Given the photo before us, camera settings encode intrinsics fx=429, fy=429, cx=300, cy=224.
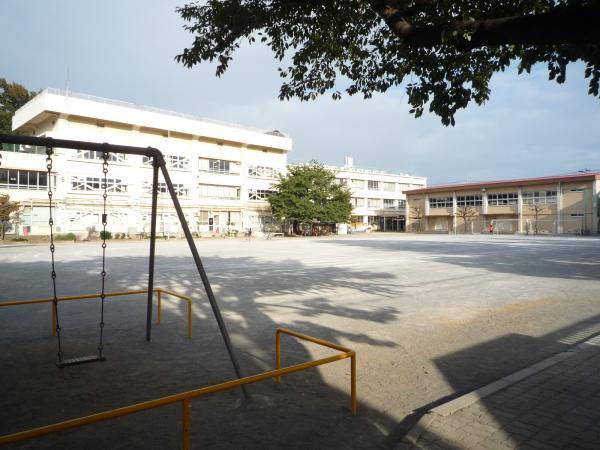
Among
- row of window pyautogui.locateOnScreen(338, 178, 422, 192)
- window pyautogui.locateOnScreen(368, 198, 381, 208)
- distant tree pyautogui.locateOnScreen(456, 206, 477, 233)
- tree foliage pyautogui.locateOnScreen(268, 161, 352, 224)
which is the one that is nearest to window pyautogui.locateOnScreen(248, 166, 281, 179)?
tree foliage pyautogui.locateOnScreen(268, 161, 352, 224)

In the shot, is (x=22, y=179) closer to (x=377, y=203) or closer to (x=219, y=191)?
(x=219, y=191)

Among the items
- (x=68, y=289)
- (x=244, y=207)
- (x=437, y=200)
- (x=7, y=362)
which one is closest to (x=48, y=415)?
(x=7, y=362)

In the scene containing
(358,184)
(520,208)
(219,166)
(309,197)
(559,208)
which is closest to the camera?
(309,197)

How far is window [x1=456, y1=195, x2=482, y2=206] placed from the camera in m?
67.3

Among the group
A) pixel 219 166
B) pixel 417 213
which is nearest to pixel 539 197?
pixel 417 213

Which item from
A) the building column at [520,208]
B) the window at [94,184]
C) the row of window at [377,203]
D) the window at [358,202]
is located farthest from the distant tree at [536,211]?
the window at [94,184]

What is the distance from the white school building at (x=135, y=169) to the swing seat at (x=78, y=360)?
1516 inches

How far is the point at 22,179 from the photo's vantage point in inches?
1673

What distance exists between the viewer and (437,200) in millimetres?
73375

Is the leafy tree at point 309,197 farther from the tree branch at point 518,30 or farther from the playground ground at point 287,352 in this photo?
the tree branch at point 518,30

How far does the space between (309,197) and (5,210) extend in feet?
109

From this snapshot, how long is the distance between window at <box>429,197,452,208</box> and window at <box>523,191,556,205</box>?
12.5m

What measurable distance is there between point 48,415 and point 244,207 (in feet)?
181

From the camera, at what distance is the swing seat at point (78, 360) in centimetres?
586
